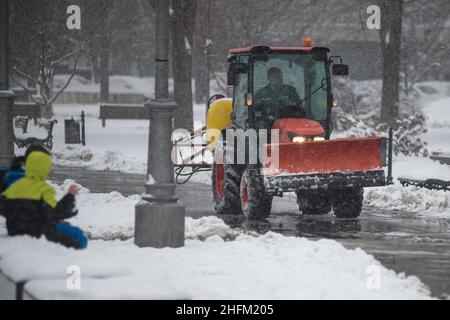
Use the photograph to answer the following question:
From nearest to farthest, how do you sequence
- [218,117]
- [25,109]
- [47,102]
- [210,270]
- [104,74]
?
[210,270]
[218,117]
[47,102]
[25,109]
[104,74]

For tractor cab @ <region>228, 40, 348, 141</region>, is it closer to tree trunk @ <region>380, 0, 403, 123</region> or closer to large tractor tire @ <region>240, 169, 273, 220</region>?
large tractor tire @ <region>240, 169, 273, 220</region>

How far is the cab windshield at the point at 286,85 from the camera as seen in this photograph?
17453mm

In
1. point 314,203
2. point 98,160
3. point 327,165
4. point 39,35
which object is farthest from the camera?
point 39,35

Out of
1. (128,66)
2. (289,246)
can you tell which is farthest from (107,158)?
(128,66)

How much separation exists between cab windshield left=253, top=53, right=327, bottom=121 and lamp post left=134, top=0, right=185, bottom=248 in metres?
5.12

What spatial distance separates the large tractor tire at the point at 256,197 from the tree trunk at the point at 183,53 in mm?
14753

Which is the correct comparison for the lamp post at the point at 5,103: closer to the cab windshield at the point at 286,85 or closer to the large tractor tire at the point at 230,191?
the large tractor tire at the point at 230,191

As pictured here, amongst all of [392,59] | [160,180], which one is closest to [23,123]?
[392,59]

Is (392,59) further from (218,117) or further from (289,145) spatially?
(289,145)

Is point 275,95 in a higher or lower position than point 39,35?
lower

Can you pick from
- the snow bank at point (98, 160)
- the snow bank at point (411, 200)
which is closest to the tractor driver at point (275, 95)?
the snow bank at point (411, 200)

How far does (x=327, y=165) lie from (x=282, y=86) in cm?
183

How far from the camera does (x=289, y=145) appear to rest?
16.0 metres
